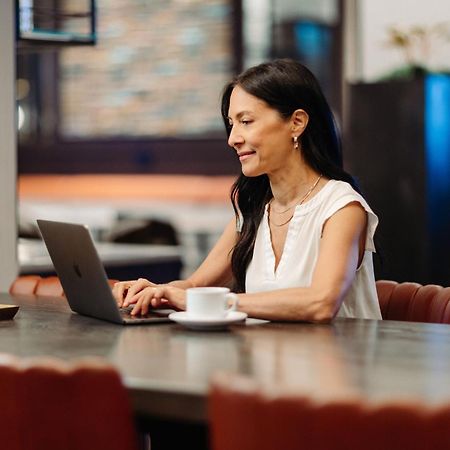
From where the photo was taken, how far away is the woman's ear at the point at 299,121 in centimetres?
287

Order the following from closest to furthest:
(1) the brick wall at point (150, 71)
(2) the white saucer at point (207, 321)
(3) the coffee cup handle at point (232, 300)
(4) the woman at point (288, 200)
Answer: (2) the white saucer at point (207, 321), (3) the coffee cup handle at point (232, 300), (4) the woman at point (288, 200), (1) the brick wall at point (150, 71)

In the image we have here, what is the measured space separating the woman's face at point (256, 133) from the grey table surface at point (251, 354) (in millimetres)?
545

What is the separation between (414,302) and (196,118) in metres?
6.32

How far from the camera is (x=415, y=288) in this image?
2850mm

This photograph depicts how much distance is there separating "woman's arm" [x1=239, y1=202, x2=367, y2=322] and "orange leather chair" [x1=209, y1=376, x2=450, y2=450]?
3.56 ft

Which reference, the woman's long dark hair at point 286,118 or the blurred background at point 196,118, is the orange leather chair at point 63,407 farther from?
the blurred background at point 196,118

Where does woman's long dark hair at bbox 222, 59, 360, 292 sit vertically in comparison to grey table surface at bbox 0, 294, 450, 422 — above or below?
above

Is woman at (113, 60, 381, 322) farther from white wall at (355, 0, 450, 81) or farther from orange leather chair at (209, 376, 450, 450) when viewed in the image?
white wall at (355, 0, 450, 81)

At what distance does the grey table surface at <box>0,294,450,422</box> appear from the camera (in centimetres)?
171

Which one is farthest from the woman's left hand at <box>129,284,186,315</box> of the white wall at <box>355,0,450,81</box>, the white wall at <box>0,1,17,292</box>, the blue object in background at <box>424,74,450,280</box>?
the white wall at <box>355,0,450,81</box>

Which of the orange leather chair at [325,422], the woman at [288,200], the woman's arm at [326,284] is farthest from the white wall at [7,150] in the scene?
the orange leather chair at [325,422]

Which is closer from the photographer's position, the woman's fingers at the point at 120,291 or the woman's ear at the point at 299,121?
the woman's fingers at the point at 120,291

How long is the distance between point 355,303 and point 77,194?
7261mm

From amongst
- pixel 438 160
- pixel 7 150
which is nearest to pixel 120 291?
pixel 7 150
